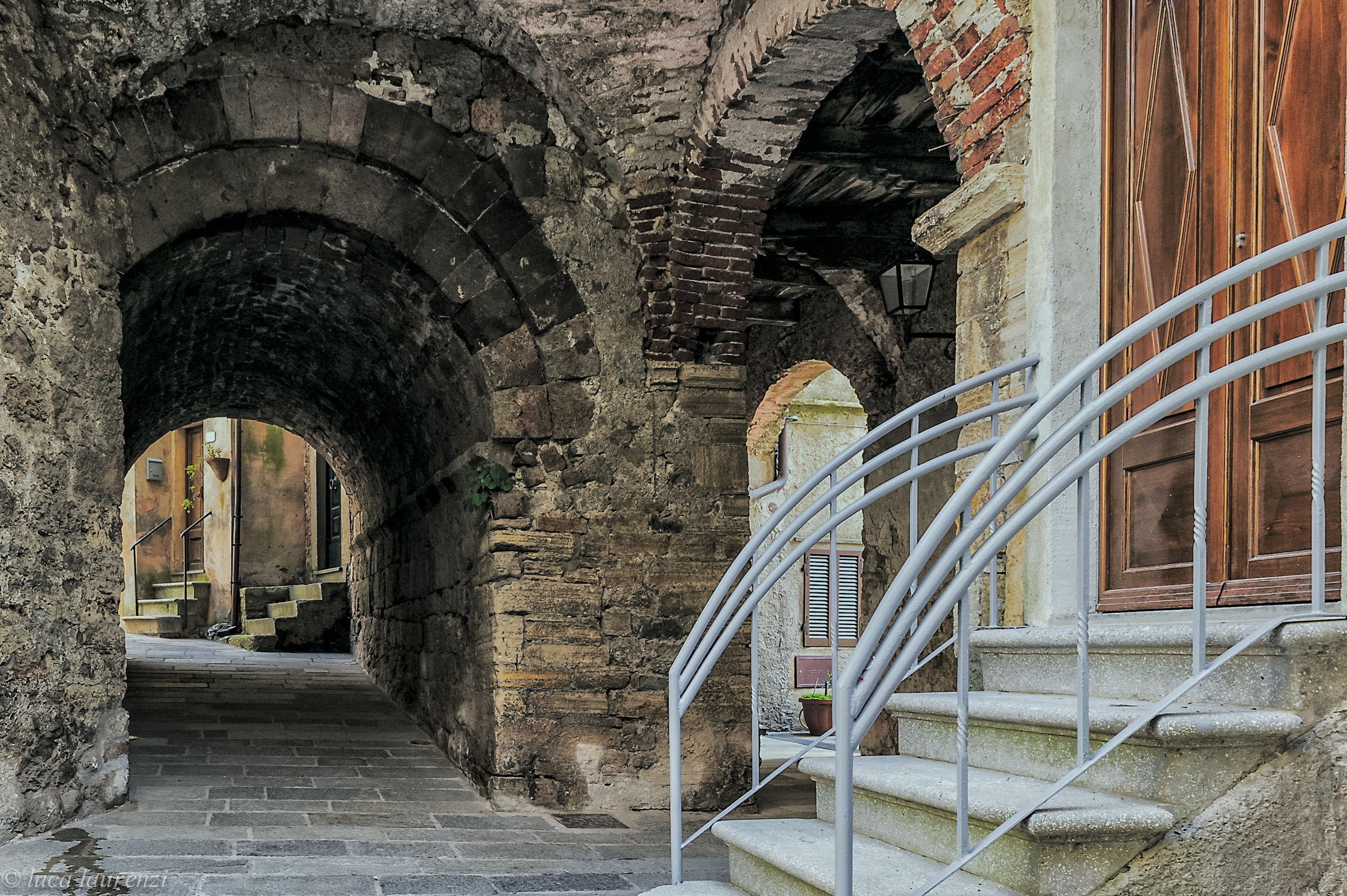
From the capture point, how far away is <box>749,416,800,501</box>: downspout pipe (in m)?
13.0

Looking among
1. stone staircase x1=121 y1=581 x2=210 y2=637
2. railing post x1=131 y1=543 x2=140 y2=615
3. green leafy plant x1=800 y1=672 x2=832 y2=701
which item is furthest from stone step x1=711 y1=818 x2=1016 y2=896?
railing post x1=131 y1=543 x2=140 y2=615

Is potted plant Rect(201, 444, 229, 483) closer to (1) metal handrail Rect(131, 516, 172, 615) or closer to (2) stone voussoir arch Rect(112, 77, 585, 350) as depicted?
(1) metal handrail Rect(131, 516, 172, 615)

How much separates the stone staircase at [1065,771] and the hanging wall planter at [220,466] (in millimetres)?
14931

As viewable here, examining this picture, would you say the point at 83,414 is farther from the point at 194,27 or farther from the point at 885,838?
the point at 885,838

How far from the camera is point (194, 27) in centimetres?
498

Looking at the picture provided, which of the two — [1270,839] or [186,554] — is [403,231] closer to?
[1270,839]

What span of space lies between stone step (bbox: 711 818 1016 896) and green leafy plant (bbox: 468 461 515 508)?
258cm

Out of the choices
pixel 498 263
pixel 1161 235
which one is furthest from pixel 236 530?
pixel 1161 235

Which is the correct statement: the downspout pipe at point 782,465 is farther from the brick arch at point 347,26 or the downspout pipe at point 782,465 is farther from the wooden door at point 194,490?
the wooden door at point 194,490

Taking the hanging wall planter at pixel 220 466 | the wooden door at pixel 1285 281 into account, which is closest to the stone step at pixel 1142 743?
the wooden door at pixel 1285 281

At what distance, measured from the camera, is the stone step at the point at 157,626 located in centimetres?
1561

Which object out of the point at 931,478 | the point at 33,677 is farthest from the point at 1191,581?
the point at 931,478

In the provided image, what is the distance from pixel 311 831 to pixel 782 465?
9053 mm

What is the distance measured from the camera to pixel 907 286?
692cm
